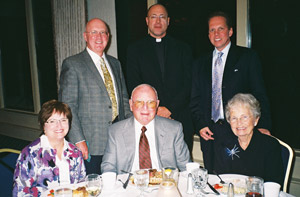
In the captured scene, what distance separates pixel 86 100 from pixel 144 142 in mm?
870

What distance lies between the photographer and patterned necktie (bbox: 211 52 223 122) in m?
2.71

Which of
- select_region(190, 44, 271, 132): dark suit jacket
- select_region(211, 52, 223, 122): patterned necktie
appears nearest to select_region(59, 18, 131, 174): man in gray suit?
select_region(190, 44, 271, 132): dark suit jacket

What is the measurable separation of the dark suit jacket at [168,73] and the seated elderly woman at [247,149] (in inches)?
32.8

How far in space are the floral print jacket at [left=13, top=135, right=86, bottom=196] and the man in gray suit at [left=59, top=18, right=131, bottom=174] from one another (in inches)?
19.9

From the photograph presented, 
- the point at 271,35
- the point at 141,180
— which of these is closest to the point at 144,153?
the point at 141,180

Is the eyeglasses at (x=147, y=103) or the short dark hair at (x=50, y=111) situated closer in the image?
the short dark hair at (x=50, y=111)

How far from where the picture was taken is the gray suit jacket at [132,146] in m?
2.11

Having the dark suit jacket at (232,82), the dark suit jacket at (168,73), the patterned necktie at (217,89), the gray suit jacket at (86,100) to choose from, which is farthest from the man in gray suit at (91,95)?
the patterned necktie at (217,89)

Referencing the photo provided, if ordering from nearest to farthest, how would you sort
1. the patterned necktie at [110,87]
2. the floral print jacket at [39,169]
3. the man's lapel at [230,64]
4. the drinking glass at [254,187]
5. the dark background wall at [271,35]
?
the drinking glass at [254,187] → the floral print jacket at [39,169] → the man's lapel at [230,64] → the patterned necktie at [110,87] → the dark background wall at [271,35]

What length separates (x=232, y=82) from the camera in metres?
2.63

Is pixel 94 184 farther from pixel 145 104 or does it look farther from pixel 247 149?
pixel 247 149

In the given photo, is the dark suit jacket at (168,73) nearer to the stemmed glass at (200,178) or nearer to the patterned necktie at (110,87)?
the patterned necktie at (110,87)

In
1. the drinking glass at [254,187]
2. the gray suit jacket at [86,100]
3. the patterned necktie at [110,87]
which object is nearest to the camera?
the drinking glass at [254,187]

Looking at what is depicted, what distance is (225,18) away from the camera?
2664 millimetres
